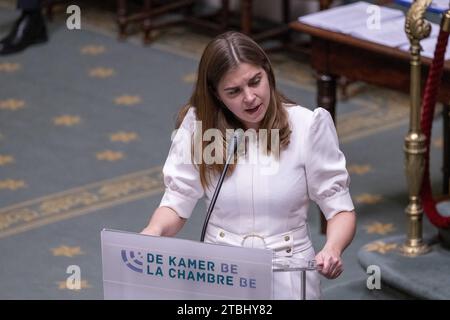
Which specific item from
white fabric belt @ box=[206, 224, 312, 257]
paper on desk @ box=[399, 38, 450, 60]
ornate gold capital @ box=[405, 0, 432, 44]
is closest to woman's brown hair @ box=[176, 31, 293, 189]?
white fabric belt @ box=[206, 224, 312, 257]

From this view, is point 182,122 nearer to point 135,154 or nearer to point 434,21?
point 434,21

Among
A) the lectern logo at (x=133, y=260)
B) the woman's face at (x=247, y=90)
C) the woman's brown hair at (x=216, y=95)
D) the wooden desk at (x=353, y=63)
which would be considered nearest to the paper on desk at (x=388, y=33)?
the wooden desk at (x=353, y=63)

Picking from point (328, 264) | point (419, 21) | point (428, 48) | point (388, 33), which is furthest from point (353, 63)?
point (328, 264)

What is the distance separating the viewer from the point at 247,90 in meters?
3.06

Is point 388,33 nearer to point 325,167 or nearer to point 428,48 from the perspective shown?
point 428,48

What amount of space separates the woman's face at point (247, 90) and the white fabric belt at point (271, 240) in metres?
0.36

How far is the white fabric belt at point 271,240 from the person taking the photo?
3236mm

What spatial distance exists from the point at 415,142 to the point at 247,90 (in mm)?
1778

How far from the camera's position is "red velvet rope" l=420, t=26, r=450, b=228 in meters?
4.47

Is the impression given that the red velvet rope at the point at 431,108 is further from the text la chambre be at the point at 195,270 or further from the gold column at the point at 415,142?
the text la chambre be at the point at 195,270

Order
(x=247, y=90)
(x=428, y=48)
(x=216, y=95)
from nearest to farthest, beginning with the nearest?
(x=247, y=90) → (x=216, y=95) → (x=428, y=48)

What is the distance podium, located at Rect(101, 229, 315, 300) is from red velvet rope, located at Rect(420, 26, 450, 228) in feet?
5.97
